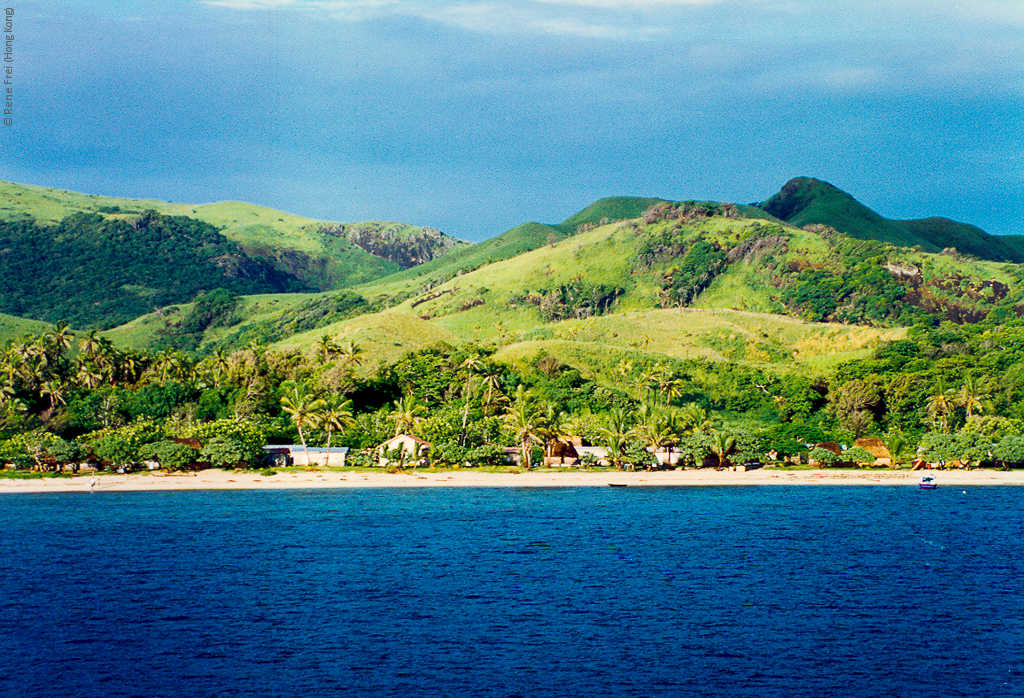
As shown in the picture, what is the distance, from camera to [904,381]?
495ft

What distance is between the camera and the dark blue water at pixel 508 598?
42000 mm

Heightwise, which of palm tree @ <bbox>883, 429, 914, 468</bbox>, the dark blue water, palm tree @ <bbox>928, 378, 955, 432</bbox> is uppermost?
palm tree @ <bbox>928, 378, 955, 432</bbox>

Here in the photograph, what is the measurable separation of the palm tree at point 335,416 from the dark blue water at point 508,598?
994 inches

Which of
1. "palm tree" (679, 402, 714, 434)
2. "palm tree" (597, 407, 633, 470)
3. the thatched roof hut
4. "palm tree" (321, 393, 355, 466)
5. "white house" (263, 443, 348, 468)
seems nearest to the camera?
"white house" (263, 443, 348, 468)

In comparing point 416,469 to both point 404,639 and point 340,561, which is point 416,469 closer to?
point 340,561

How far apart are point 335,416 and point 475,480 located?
2268 centimetres

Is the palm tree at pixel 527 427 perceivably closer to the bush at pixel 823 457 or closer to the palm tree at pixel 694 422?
the palm tree at pixel 694 422

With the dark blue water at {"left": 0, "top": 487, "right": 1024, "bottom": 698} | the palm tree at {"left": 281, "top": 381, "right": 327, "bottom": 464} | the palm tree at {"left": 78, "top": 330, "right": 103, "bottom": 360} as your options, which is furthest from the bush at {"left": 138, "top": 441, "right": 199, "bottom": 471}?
the palm tree at {"left": 78, "top": 330, "right": 103, "bottom": 360}

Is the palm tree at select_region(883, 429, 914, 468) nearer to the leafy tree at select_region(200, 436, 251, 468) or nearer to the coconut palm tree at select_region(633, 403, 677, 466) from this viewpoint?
the coconut palm tree at select_region(633, 403, 677, 466)

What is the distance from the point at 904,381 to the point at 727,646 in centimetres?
11573

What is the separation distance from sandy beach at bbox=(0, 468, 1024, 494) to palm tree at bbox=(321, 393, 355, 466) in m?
10.1

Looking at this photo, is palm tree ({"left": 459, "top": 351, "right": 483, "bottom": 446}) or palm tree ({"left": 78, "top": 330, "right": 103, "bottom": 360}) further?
palm tree ({"left": 78, "top": 330, "right": 103, "bottom": 360})

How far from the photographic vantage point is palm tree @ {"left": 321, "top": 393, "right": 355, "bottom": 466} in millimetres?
121562

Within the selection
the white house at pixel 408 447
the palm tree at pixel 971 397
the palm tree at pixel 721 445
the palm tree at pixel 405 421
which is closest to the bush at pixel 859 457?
the palm tree at pixel 721 445
